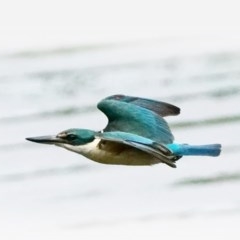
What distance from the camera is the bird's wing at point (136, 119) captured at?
0.95m

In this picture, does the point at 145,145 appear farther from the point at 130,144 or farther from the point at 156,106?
the point at 156,106

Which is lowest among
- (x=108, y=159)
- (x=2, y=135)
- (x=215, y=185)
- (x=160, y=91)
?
(x=108, y=159)

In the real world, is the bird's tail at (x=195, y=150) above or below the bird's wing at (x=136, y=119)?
below

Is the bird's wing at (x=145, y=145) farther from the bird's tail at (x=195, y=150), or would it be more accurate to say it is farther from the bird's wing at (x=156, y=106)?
the bird's wing at (x=156, y=106)

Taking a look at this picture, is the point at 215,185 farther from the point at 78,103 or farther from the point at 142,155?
the point at 142,155

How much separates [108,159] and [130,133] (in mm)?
39

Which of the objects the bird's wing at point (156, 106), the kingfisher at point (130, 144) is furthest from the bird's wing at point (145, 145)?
the bird's wing at point (156, 106)

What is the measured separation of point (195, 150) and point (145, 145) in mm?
59

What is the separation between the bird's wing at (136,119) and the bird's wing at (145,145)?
0.03 metres

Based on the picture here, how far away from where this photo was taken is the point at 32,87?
254cm

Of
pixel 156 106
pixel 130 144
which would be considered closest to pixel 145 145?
pixel 130 144

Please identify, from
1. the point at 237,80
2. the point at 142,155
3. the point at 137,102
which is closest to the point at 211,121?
the point at 237,80

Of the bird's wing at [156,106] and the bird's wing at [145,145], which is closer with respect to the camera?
the bird's wing at [145,145]

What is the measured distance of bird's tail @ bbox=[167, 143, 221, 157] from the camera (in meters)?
0.91
